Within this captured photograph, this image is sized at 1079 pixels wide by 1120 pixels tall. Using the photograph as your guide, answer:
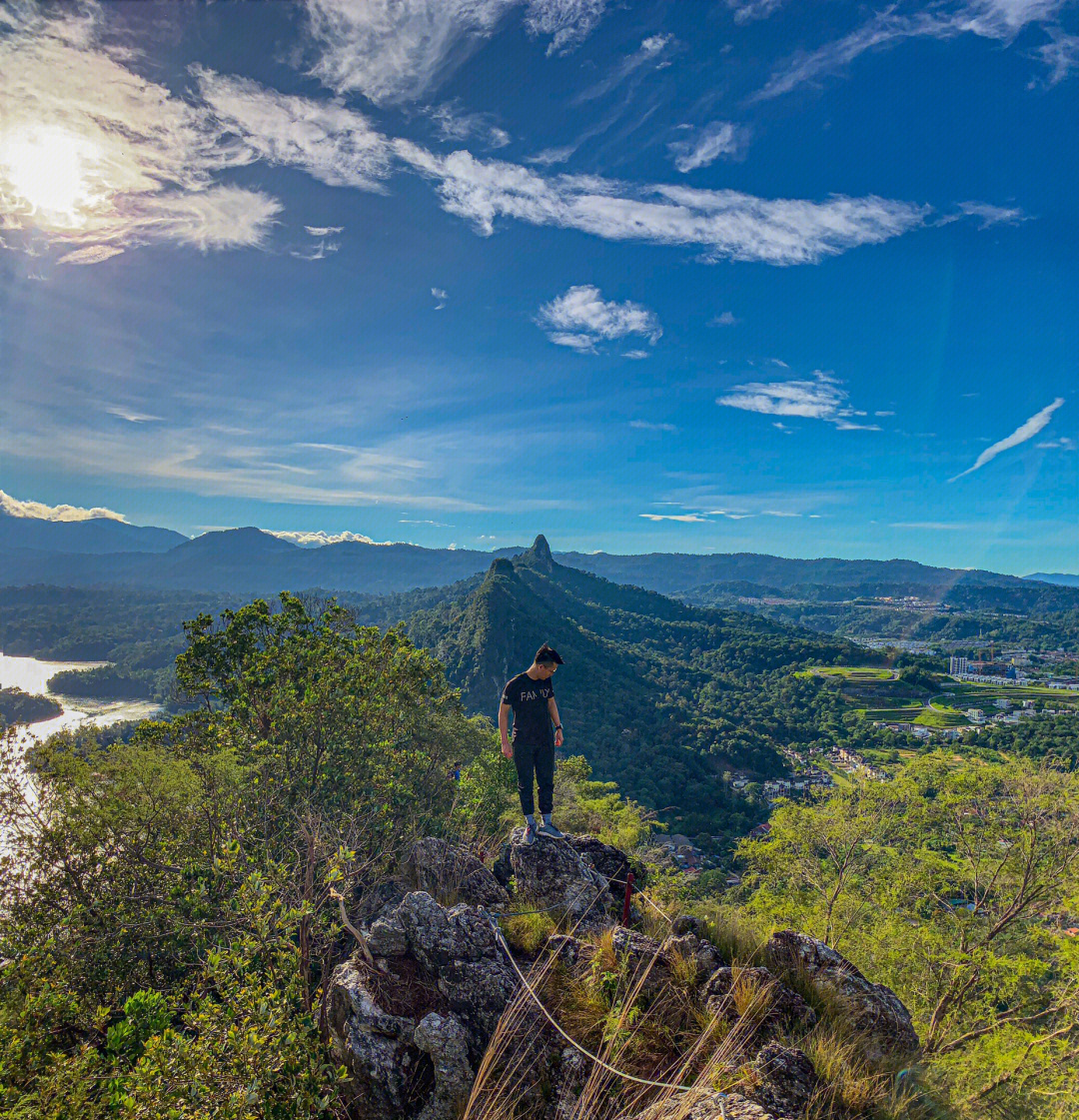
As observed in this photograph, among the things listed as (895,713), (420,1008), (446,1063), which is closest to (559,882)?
(420,1008)

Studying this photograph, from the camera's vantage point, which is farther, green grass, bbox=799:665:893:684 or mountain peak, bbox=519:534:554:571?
mountain peak, bbox=519:534:554:571

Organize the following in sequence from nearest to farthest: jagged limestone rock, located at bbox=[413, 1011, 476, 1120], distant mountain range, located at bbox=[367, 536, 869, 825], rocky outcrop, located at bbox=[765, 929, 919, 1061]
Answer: jagged limestone rock, located at bbox=[413, 1011, 476, 1120], rocky outcrop, located at bbox=[765, 929, 919, 1061], distant mountain range, located at bbox=[367, 536, 869, 825]

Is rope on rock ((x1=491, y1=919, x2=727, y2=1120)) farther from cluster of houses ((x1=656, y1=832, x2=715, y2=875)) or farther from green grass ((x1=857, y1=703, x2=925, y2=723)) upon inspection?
green grass ((x1=857, y1=703, x2=925, y2=723))

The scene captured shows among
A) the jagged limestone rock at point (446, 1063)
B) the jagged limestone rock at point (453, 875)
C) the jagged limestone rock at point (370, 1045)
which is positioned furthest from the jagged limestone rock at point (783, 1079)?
the jagged limestone rock at point (453, 875)

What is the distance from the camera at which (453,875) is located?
7156 millimetres

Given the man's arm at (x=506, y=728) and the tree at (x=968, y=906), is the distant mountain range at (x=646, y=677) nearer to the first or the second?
the tree at (x=968, y=906)

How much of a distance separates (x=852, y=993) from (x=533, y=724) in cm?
395

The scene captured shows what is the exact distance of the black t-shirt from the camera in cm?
681

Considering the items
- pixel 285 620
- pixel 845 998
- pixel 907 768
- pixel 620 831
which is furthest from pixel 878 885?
pixel 285 620

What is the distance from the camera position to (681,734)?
74.0 metres

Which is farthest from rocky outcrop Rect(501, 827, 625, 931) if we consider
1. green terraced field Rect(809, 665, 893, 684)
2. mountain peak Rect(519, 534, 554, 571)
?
mountain peak Rect(519, 534, 554, 571)

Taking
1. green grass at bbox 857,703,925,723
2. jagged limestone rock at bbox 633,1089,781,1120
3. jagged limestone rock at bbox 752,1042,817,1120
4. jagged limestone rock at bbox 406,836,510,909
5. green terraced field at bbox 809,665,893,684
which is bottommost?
green grass at bbox 857,703,925,723

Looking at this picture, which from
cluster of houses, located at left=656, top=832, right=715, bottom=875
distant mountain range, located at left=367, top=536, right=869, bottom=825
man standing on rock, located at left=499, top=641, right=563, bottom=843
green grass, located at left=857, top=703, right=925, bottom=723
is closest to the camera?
man standing on rock, located at left=499, top=641, right=563, bottom=843

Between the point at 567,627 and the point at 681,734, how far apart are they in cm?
3734
